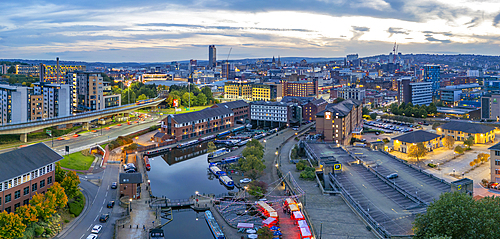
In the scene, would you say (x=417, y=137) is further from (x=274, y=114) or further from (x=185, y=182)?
(x=185, y=182)

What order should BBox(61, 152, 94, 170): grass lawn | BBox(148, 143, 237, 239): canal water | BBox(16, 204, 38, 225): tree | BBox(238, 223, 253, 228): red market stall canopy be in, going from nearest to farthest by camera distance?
BBox(16, 204, 38, 225): tree < BBox(238, 223, 253, 228): red market stall canopy < BBox(148, 143, 237, 239): canal water < BBox(61, 152, 94, 170): grass lawn

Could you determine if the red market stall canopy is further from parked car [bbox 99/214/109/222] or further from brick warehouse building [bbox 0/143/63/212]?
brick warehouse building [bbox 0/143/63/212]

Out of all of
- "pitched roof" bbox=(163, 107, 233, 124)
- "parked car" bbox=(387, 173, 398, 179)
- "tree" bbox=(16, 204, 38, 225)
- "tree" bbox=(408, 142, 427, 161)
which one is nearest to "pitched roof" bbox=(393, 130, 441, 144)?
"tree" bbox=(408, 142, 427, 161)

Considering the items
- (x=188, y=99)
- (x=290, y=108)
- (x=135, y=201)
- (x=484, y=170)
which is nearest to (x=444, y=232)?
(x=135, y=201)

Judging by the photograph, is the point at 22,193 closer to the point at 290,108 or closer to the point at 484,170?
the point at 484,170

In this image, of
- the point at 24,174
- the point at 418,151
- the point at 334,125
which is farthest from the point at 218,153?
the point at 24,174

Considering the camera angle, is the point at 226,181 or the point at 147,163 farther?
the point at 147,163
